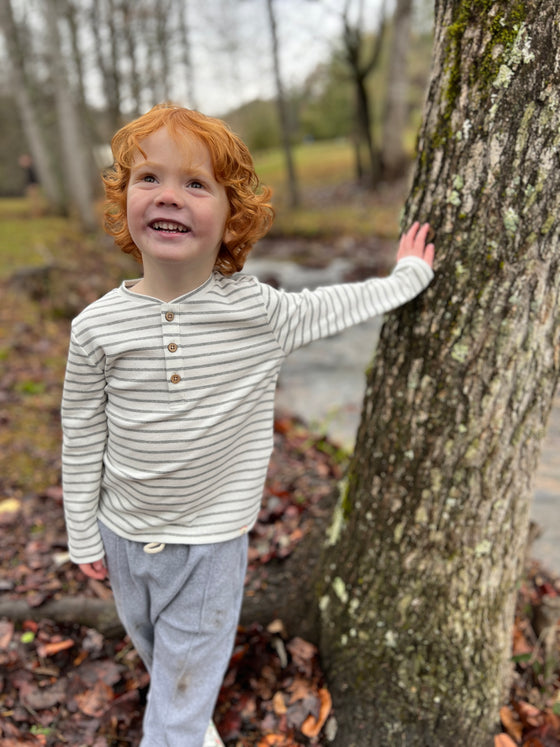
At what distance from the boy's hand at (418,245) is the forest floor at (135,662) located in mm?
1525

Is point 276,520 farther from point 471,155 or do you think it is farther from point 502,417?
point 471,155

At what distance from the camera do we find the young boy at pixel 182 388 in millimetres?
1383

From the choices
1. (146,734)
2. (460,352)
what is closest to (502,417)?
(460,352)

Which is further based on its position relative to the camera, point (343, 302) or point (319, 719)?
point (319, 719)

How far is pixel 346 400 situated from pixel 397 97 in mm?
13022

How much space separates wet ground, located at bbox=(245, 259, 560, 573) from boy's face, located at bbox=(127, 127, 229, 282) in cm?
257

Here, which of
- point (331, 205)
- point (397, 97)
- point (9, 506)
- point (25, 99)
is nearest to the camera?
point (9, 506)

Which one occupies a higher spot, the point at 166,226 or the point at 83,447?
the point at 166,226

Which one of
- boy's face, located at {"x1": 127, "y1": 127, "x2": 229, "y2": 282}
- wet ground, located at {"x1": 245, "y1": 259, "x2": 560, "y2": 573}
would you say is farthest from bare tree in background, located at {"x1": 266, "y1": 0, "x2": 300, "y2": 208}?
boy's face, located at {"x1": 127, "y1": 127, "x2": 229, "y2": 282}

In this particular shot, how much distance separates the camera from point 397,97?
15.4 meters

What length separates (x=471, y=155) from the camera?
152 cm

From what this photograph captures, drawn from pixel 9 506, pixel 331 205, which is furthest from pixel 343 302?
pixel 331 205

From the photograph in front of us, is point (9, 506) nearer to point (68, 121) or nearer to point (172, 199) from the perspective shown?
point (172, 199)

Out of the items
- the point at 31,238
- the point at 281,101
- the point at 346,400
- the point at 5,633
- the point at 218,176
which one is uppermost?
the point at 281,101
